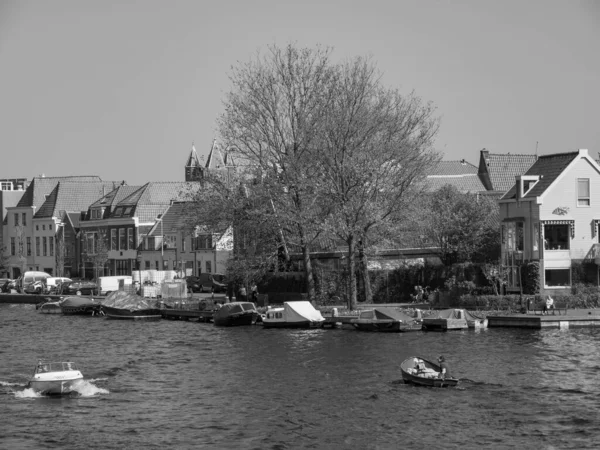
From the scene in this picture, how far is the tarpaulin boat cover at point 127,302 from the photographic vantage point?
10856 centimetres

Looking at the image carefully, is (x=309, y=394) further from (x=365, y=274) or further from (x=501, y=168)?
(x=501, y=168)

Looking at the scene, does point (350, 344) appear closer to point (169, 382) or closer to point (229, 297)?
point (169, 382)

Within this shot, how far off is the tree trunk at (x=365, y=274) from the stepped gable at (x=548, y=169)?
512 inches

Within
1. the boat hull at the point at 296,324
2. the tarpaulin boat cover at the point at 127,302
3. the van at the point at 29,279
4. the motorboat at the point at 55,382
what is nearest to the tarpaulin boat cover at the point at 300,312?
the boat hull at the point at 296,324

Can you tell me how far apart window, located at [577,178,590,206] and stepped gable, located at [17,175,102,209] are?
109 meters

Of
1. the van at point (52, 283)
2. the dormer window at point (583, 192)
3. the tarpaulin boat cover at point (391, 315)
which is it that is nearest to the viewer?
the tarpaulin boat cover at point (391, 315)

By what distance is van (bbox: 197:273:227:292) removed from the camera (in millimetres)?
123156

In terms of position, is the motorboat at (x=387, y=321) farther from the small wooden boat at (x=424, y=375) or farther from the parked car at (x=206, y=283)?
the parked car at (x=206, y=283)

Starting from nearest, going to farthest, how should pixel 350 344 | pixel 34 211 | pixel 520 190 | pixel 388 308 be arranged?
pixel 350 344 → pixel 388 308 → pixel 520 190 → pixel 34 211

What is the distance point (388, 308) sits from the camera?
86812 millimetres

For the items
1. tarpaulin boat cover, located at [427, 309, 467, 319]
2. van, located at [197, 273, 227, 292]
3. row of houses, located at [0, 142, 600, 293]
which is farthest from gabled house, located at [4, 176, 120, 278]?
tarpaulin boat cover, located at [427, 309, 467, 319]

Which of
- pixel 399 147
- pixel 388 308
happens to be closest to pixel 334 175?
pixel 399 147

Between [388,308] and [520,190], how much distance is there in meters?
16.1

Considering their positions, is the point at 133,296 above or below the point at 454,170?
below
